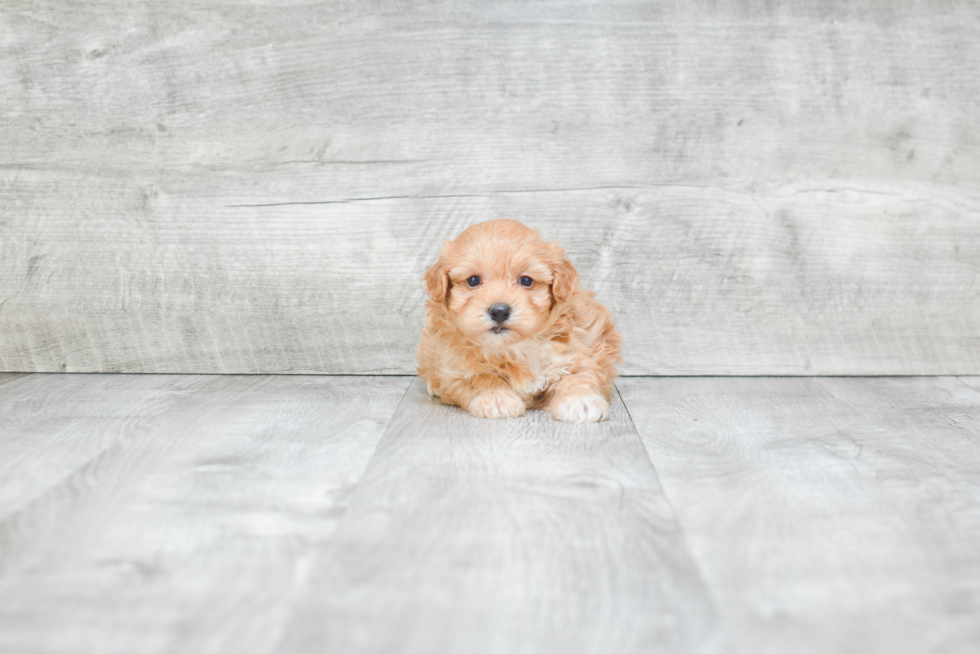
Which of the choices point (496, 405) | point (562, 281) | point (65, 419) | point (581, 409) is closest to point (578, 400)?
point (581, 409)

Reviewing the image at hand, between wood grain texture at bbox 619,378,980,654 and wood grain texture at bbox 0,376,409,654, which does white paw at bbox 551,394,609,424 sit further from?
wood grain texture at bbox 0,376,409,654

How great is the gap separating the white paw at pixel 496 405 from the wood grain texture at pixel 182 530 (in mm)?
295

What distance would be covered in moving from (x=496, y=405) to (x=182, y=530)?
1021 millimetres

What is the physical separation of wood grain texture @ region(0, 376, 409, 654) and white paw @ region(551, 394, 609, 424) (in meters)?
0.55

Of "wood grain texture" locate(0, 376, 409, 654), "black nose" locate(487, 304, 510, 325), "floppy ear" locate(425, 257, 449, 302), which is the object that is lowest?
"wood grain texture" locate(0, 376, 409, 654)

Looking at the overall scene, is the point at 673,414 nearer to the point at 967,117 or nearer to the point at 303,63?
the point at 967,117

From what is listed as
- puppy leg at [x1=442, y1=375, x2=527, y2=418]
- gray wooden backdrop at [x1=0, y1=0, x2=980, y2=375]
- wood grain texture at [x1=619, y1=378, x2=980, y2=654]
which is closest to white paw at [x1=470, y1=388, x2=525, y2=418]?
puppy leg at [x1=442, y1=375, x2=527, y2=418]

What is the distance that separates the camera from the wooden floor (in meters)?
1.19

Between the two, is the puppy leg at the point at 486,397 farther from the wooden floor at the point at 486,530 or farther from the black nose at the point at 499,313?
the black nose at the point at 499,313

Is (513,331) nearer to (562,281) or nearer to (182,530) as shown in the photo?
(562,281)

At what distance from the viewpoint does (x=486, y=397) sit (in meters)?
2.33

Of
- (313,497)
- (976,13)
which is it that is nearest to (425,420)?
(313,497)

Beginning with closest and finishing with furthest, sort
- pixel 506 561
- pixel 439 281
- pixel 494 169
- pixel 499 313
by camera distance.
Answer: pixel 506 561 → pixel 499 313 → pixel 439 281 → pixel 494 169

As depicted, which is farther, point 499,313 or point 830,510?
point 499,313
